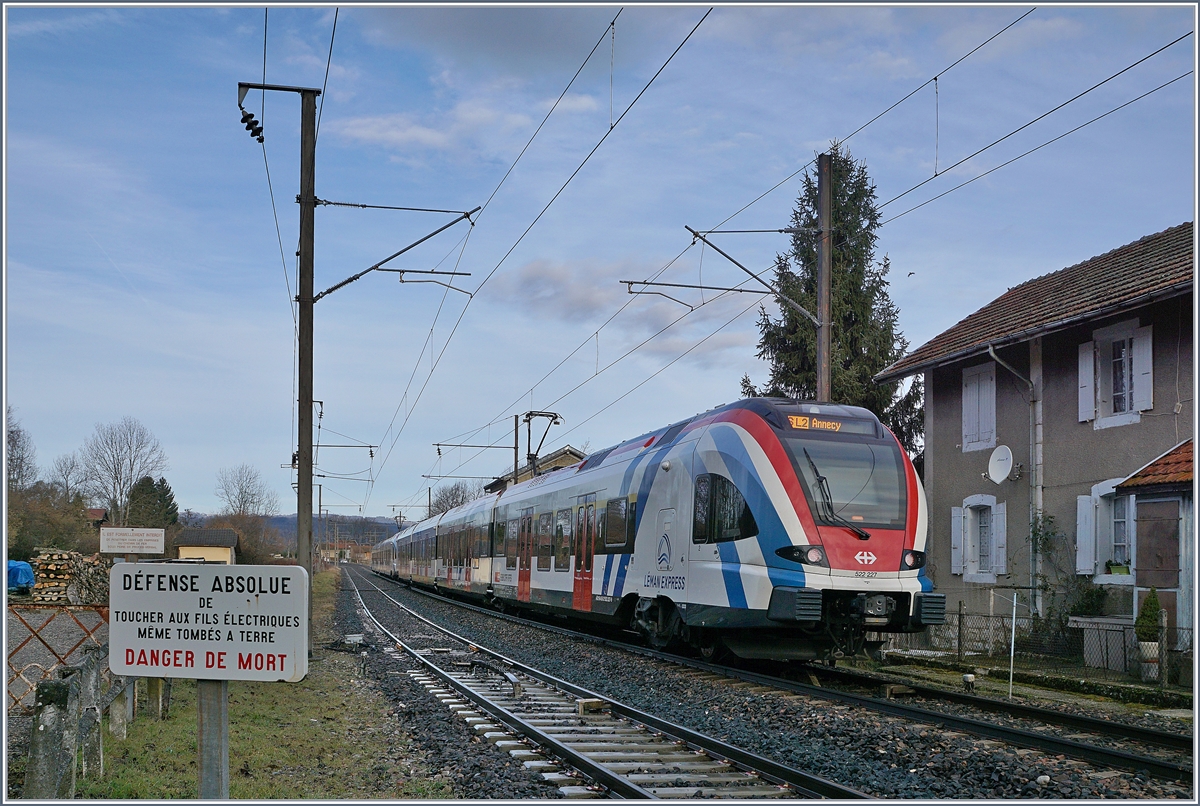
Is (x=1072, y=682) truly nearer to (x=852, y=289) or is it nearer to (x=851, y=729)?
(x=851, y=729)

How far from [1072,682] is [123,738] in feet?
36.2

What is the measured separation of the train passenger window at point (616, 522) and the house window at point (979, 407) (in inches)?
296

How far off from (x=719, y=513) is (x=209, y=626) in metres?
9.62

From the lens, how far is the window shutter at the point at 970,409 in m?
20.6

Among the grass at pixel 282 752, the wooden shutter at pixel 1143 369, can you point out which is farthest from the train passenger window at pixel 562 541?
the wooden shutter at pixel 1143 369

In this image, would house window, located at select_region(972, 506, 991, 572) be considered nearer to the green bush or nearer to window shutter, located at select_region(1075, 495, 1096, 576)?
window shutter, located at select_region(1075, 495, 1096, 576)

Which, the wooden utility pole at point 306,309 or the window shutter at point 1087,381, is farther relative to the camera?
the window shutter at point 1087,381

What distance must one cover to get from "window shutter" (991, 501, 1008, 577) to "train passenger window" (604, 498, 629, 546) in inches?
288

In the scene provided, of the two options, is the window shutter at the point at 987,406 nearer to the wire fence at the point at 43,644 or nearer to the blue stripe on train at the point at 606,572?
the blue stripe on train at the point at 606,572

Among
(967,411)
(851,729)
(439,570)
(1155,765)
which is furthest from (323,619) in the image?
(1155,765)

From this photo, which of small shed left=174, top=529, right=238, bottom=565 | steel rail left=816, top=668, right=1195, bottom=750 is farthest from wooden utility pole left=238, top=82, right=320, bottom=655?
small shed left=174, top=529, right=238, bottom=565

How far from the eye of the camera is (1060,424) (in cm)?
1825

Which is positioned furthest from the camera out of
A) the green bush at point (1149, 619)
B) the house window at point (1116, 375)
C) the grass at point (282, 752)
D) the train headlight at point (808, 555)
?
the house window at point (1116, 375)

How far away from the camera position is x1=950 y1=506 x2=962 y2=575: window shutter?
68.2ft
